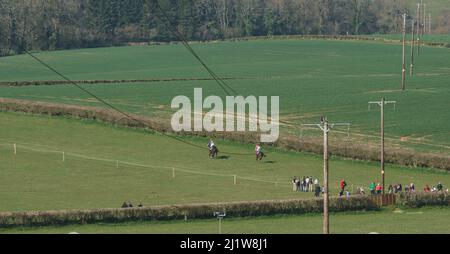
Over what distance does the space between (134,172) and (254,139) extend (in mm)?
11557

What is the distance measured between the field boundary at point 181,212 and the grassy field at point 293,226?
1.26ft

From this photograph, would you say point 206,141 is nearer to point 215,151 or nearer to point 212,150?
point 215,151

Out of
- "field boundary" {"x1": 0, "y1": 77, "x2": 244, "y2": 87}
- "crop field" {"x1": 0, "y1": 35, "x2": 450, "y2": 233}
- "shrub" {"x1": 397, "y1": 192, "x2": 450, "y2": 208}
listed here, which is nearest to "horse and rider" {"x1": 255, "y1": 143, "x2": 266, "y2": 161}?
"crop field" {"x1": 0, "y1": 35, "x2": 450, "y2": 233}

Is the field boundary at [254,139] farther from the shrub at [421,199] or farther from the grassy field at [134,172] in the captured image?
the shrub at [421,199]

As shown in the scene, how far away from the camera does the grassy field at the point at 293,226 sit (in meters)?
44.6

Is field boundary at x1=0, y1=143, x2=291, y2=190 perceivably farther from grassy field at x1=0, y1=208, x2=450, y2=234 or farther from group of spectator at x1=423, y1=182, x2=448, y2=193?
grassy field at x1=0, y1=208, x2=450, y2=234

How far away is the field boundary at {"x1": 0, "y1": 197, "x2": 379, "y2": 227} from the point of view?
1805 inches

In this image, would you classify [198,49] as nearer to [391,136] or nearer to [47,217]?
[391,136]

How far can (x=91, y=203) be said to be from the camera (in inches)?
2042

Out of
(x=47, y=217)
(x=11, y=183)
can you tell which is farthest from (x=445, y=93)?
(x=47, y=217)

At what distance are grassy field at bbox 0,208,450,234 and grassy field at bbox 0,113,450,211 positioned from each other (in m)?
4.86

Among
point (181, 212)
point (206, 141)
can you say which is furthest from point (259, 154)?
point (181, 212)

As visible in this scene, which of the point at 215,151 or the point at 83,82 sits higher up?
the point at 83,82

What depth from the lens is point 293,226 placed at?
4678cm
